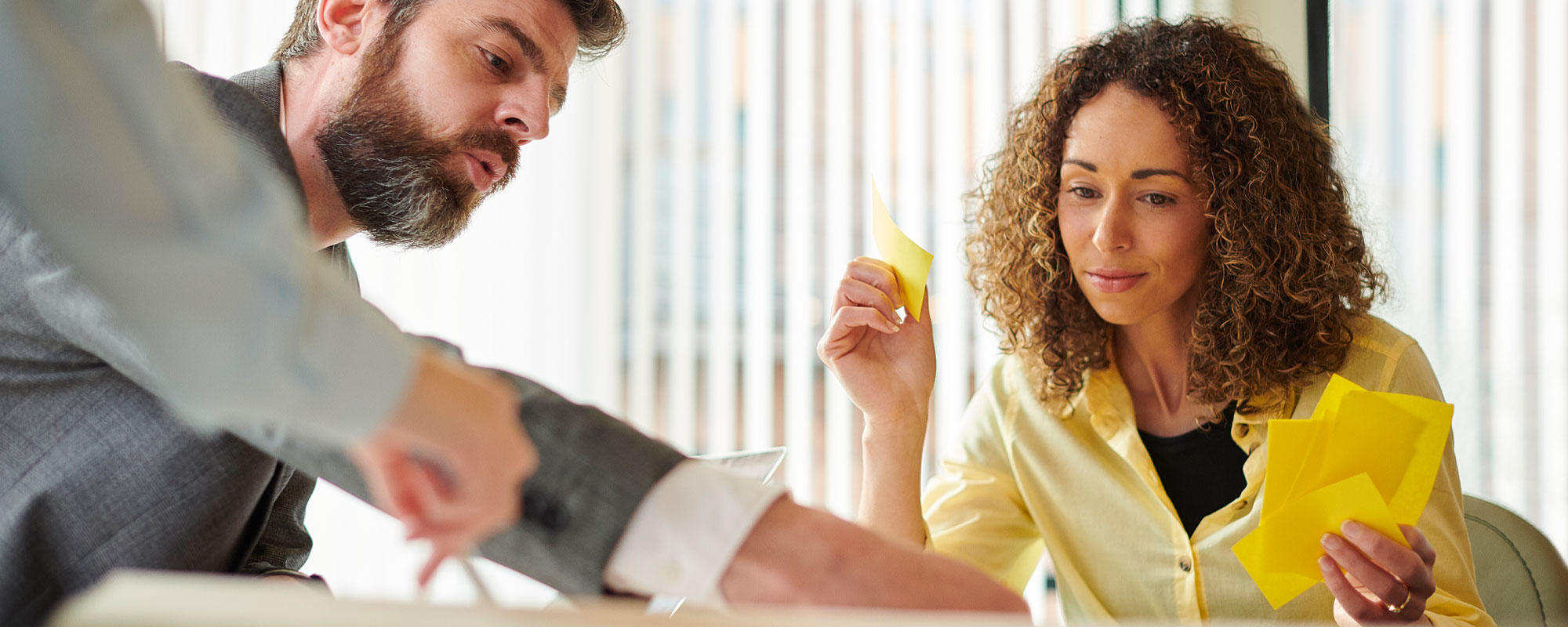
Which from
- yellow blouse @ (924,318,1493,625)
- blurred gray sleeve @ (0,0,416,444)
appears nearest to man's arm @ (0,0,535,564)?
blurred gray sleeve @ (0,0,416,444)

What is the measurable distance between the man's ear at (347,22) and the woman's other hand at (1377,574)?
1275mm

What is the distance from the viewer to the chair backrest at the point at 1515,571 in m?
1.18

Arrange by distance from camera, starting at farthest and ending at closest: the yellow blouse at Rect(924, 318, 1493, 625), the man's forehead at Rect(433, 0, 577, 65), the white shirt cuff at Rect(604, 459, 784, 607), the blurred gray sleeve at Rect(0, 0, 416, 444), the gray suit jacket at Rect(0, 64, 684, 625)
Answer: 1. the man's forehead at Rect(433, 0, 577, 65)
2. the yellow blouse at Rect(924, 318, 1493, 625)
3. the gray suit jacket at Rect(0, 64, 684, 625)
4. the white shirt cuff at Rect(604, 459, 784, 607)
5. the blurred gray sleeve at Rect(0, 0, 416, 444)

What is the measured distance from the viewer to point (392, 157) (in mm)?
1220

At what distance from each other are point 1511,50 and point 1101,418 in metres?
1.90

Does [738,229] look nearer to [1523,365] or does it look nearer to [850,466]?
[850,466]

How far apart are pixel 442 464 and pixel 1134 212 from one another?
1051 mm

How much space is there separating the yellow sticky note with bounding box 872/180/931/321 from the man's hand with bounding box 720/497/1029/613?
598 mm

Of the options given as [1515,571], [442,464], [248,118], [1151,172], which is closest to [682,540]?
[442,464]

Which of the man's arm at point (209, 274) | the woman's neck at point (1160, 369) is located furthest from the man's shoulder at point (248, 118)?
the woman's neck at point (1160, 369)

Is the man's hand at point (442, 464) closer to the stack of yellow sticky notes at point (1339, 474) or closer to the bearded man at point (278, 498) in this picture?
the bearded man at point (278, 498)

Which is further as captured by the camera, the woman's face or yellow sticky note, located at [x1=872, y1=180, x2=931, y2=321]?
the woman's face

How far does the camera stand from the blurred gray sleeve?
1.48 ft

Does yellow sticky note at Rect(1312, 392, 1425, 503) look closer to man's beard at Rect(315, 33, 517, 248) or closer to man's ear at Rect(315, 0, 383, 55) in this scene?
man's beard at Rect(315, 33, 517, 248)
